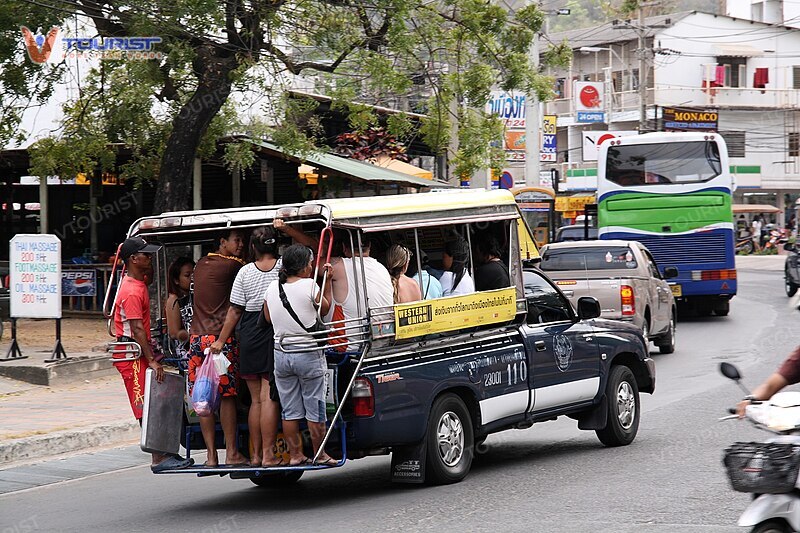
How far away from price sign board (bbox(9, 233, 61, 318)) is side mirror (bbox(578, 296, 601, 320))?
817cm

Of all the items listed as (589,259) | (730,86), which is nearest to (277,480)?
(589,259)

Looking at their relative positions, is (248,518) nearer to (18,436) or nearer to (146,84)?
(18,436)

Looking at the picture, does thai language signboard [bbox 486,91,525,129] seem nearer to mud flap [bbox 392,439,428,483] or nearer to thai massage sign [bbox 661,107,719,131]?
mud flap [bbox 392,439,428,483]

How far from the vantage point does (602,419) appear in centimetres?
1051

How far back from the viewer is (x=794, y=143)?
209ft

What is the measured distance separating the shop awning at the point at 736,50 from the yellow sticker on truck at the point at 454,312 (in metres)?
57.0

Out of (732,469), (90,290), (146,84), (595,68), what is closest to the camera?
(732,469)

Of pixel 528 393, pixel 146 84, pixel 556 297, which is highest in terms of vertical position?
pixel 146 84

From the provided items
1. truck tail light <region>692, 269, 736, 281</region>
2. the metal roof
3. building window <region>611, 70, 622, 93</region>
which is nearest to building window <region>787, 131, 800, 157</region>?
the metal roof

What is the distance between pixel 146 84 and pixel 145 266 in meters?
9.82

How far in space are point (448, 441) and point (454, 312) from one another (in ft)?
3.30

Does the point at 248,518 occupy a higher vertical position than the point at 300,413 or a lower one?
lower

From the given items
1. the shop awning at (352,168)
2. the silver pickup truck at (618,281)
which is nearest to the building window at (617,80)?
the shop awning at (352,168)

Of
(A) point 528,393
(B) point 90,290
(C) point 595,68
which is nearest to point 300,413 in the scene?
(A) point 528,393
